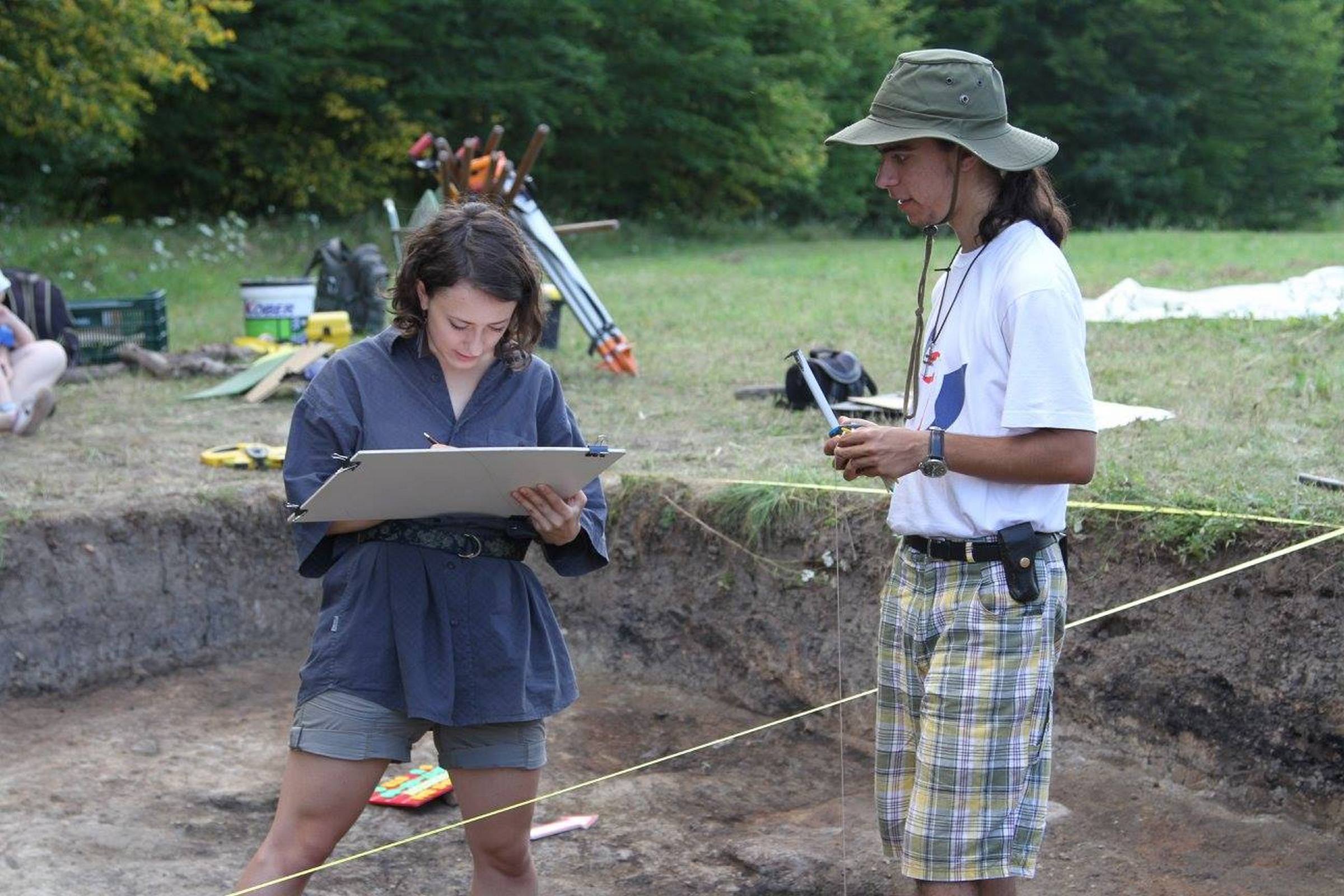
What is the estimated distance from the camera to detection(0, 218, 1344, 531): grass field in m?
5.95

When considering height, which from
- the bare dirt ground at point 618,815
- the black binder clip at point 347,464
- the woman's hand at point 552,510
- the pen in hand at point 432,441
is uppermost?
the pen in hand at point 432,441

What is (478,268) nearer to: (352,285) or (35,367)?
(35,367)

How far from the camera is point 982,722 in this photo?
2855 millimetres

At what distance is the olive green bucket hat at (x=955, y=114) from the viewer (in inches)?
114

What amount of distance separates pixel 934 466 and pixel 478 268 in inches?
38.9

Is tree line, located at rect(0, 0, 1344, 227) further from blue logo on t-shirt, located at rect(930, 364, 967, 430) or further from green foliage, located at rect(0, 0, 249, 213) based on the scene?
blue logo on t-shirt, located at rect(930, 364, 967, 430)

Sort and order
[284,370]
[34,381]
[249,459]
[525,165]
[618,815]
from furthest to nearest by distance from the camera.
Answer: [284,370], [525,165], [34,381], [249,459], [618,815]

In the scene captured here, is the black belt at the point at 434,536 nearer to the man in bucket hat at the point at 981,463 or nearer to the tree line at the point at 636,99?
the man in bucket hat at the point at 981,463

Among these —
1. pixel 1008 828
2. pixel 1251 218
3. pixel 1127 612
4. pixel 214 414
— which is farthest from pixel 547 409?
pixel 1251 218

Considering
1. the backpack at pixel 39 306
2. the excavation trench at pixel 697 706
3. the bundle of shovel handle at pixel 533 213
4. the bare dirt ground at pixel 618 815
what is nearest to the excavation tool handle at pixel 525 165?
the bundle of shovel handle at pixel 533 213

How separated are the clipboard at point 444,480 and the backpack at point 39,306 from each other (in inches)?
271

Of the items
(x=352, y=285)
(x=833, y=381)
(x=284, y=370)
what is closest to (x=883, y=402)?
(x=833, y=381)

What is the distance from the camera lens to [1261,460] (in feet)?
18.7

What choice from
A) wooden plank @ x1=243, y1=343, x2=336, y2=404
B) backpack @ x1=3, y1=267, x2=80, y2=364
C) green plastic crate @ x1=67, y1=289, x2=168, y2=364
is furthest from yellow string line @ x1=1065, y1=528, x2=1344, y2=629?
green plastic crate @ x1=67, y1=289, x2=168, y2=364
